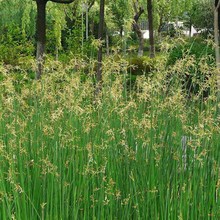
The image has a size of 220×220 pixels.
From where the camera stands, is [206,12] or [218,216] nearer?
[218,216]

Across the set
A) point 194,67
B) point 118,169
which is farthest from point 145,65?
point 118,169

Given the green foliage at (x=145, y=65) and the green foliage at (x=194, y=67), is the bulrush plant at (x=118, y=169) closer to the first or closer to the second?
the green foliage at (x=194, y=67)

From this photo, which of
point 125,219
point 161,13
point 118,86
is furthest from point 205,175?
point 161,13

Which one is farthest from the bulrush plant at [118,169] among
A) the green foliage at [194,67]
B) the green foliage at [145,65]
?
the green foliage at [145,65]

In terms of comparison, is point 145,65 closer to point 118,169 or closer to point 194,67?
point 194,67

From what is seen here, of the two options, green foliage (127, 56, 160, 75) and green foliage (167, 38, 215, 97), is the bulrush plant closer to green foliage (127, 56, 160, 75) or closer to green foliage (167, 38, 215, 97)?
green foliage (167, 38, 215, 97)

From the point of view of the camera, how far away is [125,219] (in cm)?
216

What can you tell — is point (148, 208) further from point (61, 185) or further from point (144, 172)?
point (61, 185)

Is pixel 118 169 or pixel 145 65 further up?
pixel 145 65

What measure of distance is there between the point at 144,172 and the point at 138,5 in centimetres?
1863

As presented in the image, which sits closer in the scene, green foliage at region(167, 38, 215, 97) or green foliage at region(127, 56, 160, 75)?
green foliage at region(167, 38, 215, 97)

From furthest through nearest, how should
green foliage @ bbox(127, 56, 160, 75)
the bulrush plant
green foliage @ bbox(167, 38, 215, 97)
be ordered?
green foliage @ bbox(127, 56, 160, 75), green foliage @ bbox(167, 38, 215, 97), the bulrush plant

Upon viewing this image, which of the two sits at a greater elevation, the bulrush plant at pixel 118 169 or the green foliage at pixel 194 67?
the green foliage at pixel 194 67

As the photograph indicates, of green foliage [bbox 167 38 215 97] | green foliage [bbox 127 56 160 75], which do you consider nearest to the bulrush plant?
green foliage [bbox 167 38 215 97]
